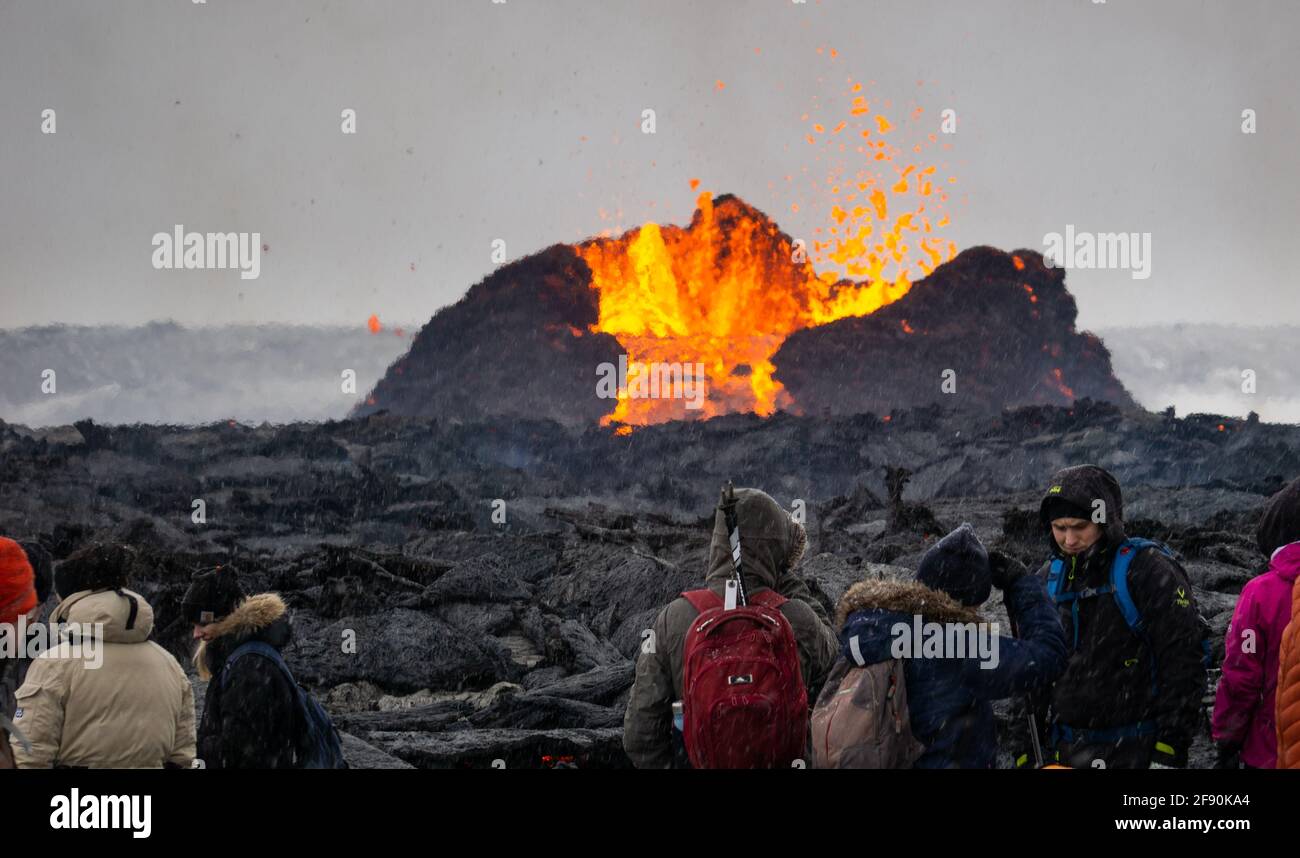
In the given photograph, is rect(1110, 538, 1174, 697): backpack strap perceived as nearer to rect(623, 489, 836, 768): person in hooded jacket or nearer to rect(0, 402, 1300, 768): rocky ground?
rect(623, 489, 836, 768): person in hooded jacket

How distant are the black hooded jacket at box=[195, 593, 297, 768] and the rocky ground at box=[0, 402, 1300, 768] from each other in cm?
125

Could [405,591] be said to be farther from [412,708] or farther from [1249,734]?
[1249,734]

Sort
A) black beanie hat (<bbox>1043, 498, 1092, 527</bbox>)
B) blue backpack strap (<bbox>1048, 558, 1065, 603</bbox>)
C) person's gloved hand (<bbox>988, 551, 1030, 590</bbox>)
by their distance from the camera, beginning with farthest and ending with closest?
blue backpack strap (<bbox>1048, 558, 1065, 603</bbox>), black beanie hat (<bbox>1043, 498, 1092, 527</bbox>), person's gloved hand (<bbox>988, 551, 1030, 590</bbox>)

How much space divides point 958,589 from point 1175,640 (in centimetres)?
136

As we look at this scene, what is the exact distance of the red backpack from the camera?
4.46 metres

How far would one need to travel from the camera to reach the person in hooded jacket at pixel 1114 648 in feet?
17.6

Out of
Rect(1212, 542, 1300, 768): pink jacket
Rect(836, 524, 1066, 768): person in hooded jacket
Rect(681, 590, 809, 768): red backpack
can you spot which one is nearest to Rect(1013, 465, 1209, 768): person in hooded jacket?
Rect(1212, 542, 1300, 768): pink jacket

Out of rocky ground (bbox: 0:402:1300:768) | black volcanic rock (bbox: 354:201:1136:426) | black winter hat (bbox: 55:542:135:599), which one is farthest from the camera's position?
black volcanic rock (bbox: 354:201:1136:426)

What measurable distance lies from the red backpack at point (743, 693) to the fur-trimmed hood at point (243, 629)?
1.93m

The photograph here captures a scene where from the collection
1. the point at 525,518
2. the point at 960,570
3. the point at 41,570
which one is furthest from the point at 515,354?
the point at 960,570

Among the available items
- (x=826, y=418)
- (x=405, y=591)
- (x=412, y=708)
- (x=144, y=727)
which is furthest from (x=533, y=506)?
(x=144, y=727)

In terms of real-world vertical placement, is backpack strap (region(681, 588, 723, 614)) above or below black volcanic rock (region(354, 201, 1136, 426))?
below

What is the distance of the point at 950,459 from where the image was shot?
4012 cm

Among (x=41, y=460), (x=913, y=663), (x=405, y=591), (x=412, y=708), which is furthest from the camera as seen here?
(x=41, y=460)
